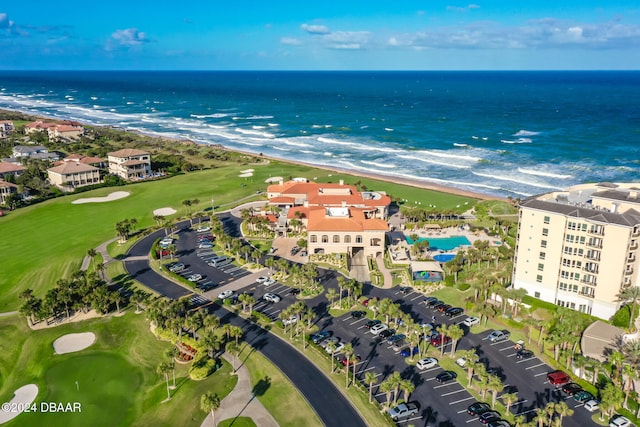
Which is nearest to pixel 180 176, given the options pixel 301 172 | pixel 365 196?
pixel 301 172

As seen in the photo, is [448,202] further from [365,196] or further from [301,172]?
[301,172]

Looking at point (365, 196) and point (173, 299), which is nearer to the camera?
point (173, 299)

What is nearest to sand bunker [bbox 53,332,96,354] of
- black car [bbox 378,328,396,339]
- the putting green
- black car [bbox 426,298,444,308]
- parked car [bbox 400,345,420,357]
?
the putting green

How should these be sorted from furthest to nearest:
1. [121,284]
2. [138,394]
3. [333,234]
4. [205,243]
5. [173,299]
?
1. [205,243]
2. [333,234]
3. [121,284]
4. [173,299]
5. [138,394]

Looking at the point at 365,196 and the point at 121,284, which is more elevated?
the point at 365,196

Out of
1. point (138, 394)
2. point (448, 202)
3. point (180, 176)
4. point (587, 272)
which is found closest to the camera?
point (138, 394)
